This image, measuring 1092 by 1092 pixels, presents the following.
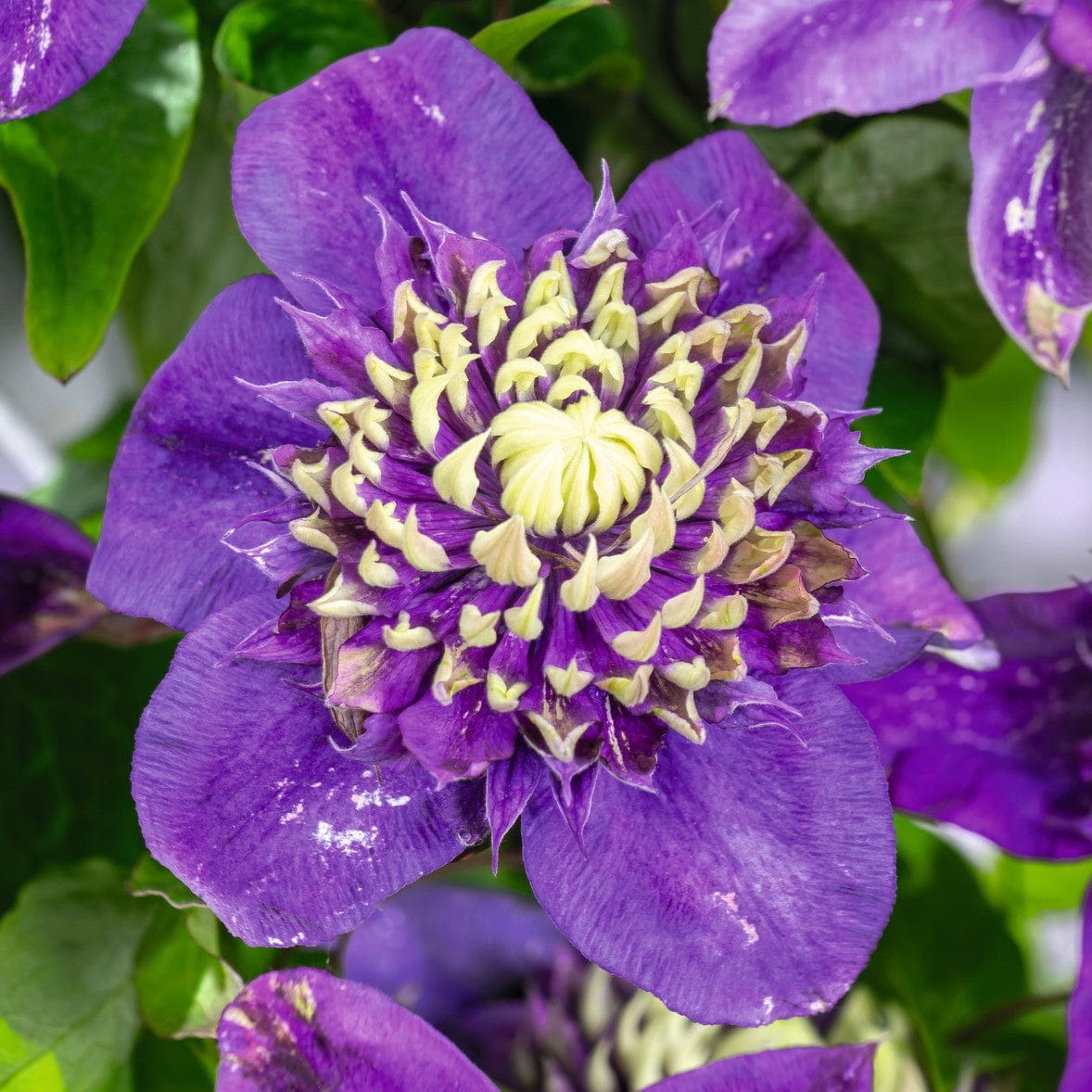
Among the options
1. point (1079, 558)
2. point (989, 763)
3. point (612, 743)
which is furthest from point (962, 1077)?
point (1079, 558)

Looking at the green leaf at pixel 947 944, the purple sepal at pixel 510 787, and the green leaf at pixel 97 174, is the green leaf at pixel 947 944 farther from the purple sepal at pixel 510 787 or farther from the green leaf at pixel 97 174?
the green leaf at pixel 97 174

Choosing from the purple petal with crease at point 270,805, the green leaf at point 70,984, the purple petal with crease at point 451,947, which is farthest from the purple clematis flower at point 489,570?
the purple petal with crease at point 451,947

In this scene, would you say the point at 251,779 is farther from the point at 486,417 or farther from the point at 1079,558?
the point at 1079,558

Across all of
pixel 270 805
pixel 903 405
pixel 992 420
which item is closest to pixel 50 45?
pixel 270 805

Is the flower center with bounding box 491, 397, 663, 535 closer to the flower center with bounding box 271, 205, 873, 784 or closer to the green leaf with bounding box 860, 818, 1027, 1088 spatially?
the flower center with bounding box 271, 205, 873, 784

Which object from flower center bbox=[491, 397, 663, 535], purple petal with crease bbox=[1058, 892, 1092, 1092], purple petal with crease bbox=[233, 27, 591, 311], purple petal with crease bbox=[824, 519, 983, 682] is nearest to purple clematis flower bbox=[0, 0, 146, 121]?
purple petal with crease bbox=[233, 27, 591, 311]
